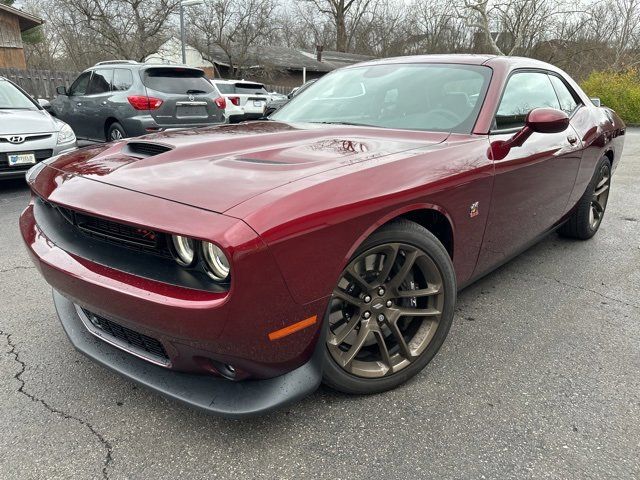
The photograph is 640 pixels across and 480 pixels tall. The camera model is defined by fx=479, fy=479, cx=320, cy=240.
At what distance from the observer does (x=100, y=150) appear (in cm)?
238

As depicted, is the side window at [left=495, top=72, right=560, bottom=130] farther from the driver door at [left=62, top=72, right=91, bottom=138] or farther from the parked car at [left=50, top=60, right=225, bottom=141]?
the driver door at [left=62, top=72, right=91, bottom=138]

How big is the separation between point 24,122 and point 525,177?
225 inches

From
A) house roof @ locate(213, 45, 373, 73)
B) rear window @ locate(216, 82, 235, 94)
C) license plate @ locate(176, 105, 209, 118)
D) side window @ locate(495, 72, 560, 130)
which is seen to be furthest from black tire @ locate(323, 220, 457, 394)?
house roof @ locate(213, 45, 373, 73)

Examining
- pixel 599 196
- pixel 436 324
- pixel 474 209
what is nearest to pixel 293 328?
pixel 436 324

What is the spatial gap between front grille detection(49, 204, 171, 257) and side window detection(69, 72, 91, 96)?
7719 millimetres

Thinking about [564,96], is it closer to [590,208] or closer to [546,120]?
[590,208]

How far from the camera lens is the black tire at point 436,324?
6.04 ft

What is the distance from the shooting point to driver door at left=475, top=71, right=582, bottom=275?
8.30 feet

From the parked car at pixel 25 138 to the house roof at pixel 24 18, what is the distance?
1786 cm

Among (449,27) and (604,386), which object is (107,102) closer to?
(604,386)

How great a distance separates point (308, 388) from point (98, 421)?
0.86 metres

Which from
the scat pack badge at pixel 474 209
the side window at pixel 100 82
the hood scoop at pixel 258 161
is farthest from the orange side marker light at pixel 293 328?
the side window at pixel 100 82

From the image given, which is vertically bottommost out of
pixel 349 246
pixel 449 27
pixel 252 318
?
pixel 252 318

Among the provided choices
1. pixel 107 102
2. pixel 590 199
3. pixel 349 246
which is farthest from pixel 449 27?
pixel 349 246
